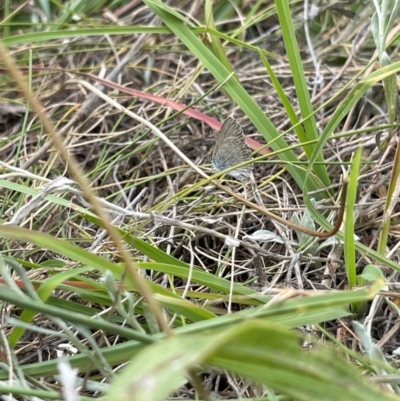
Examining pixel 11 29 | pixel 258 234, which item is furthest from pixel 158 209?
pixel 11 29

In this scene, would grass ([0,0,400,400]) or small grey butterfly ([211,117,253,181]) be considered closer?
grass ([0,0,400,400])

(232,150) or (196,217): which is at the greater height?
(232,150)

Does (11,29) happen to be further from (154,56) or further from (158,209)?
(158,209)

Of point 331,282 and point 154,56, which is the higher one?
point 154,56

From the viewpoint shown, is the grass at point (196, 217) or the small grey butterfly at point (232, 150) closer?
the grass at point (196, 217)
